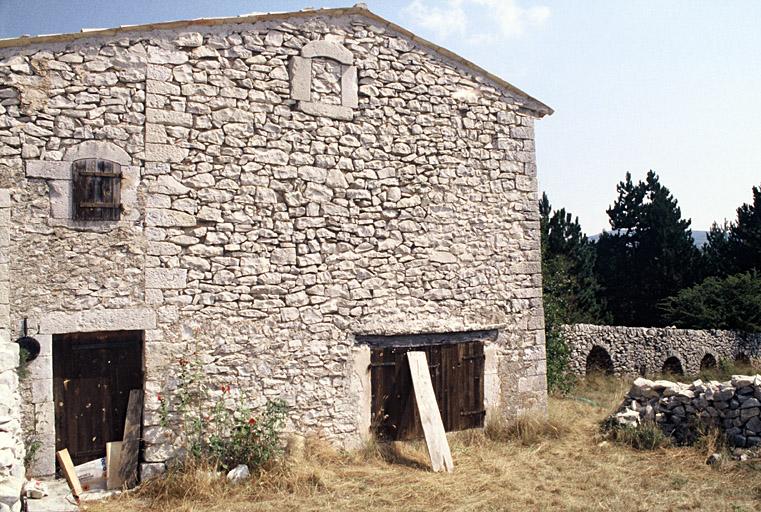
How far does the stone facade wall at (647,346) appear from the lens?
15.9 m

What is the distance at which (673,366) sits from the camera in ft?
56.5

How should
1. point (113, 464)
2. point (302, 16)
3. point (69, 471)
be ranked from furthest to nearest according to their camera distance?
1. point (302, 16)
2. point (113, 464)
3. point (69, 471)

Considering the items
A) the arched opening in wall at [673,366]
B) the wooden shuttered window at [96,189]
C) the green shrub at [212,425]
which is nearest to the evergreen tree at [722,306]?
the arched opening in wall at [673,366]

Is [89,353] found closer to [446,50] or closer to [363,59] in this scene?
[363,59]

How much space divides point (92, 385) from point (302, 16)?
462 cm

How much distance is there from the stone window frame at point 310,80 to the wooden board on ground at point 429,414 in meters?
3.02

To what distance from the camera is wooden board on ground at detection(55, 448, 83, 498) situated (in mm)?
5941

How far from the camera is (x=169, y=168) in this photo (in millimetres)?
6625

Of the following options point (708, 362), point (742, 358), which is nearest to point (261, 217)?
point (708, 362)

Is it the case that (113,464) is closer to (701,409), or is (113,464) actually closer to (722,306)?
(701,409)

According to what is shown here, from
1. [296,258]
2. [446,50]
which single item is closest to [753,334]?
[446,50]

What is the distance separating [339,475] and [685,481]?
11.8ft

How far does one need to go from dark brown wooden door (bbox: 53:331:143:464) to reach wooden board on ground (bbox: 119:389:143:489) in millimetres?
114

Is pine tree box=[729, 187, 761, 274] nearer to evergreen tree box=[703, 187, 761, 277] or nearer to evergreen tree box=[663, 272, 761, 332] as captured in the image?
evergreen tree box=[703, 187, 761, 277]
